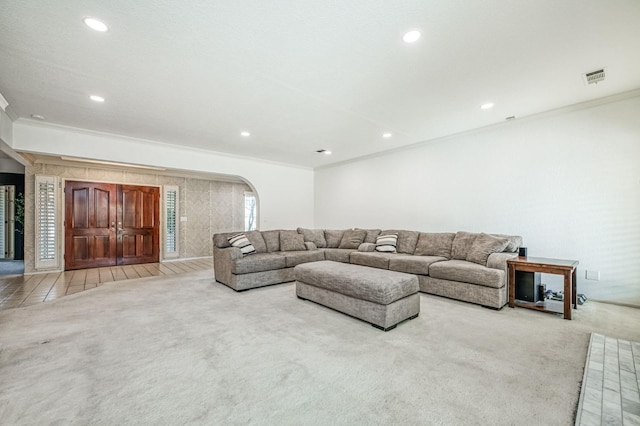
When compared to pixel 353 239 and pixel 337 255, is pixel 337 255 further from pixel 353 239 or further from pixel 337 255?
pixel 353 239

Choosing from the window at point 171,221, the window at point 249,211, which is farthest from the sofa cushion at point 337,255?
the window at point 171,221

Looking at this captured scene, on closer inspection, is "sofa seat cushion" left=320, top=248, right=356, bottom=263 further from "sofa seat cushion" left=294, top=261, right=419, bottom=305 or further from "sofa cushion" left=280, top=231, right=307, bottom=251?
"sofa seat cushion" left=294, top=261, right=419, bottom=305

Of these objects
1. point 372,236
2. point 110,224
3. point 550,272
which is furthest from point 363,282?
A: point 110,224

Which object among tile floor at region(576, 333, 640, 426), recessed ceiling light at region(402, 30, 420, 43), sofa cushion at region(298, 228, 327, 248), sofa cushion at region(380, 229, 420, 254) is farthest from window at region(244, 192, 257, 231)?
tile floor at region(576, 333, 640, 426)

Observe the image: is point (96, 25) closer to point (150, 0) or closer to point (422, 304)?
point (150, 0)

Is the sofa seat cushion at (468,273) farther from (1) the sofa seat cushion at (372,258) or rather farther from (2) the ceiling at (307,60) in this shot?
(2) the ceiling at (307,60)

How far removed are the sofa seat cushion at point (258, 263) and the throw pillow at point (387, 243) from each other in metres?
1.87

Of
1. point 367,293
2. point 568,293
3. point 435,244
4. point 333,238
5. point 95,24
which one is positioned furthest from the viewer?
point 333,238

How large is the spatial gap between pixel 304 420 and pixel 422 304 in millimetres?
2536

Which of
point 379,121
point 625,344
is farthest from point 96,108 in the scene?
point 625,344

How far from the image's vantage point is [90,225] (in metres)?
6.57

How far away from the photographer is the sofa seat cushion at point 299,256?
4.96 m

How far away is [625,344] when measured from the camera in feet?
8.12

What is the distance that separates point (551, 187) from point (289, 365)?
4.28 m
